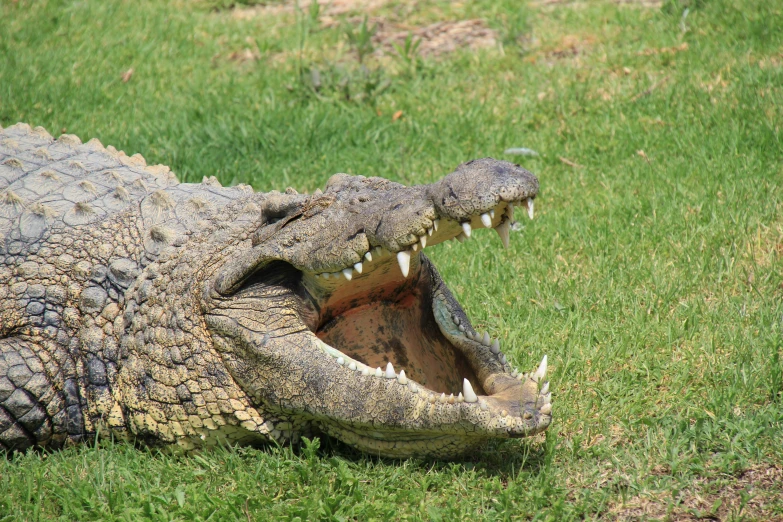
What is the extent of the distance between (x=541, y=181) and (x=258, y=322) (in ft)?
10.3

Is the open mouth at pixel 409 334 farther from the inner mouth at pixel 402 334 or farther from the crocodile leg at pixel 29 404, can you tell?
the crocodile leg at pixel 29 404

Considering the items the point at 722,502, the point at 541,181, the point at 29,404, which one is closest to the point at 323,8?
the point at 541,181

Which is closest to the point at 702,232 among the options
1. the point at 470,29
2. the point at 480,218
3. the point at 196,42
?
the point at 480,218

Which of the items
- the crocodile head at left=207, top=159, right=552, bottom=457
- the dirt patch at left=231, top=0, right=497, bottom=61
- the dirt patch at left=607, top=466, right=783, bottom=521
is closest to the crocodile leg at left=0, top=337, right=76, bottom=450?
the crocodile head at left=207, top=159, right=552, bottom=457

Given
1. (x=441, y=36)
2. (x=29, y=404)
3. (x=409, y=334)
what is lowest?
(x=29, y=404)

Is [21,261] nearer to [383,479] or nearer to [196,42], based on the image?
[383,479]

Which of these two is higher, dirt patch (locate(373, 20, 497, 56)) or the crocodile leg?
dirt patch (locate(373, 20, 497, 56))

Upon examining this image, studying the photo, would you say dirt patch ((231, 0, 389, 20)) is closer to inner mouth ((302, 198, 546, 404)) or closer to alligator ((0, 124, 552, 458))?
alligator ((0, 124, 552, 458))

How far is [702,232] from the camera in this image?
4902 mm

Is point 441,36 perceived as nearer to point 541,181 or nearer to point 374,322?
point 541,181

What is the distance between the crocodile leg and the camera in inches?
143

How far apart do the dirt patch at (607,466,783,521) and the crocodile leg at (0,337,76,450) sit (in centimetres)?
241

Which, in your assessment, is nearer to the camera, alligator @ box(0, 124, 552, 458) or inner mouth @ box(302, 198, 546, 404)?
alligator @ box(0, 124, 552, 458)

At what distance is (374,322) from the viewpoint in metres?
A: 3.65
